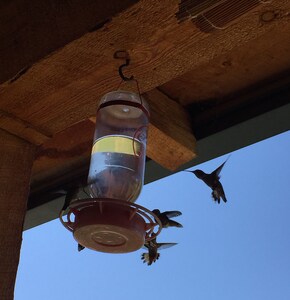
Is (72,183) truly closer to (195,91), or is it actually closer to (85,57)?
(195,91)

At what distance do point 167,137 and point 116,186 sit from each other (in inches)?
17.9

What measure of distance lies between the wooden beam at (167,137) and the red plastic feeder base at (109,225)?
0.60 meters

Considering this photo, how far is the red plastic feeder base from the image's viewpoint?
141 cm

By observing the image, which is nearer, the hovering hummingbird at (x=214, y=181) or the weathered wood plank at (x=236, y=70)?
the weathered wood plank at (x=236, y=70)

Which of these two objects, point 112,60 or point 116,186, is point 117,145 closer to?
point 116,186

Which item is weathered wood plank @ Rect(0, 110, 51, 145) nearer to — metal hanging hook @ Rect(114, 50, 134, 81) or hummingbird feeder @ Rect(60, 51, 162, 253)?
hummingbird feeder @ Rect(60, 51, 162, 253)

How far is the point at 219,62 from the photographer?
6.87ft

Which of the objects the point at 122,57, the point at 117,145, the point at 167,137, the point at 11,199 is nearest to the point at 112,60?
the point at 122,57

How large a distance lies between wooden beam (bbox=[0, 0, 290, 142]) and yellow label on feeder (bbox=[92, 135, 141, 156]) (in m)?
0.09

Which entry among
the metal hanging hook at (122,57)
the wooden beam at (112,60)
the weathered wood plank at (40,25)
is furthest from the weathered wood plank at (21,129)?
the metal hanging hook at (122,57)

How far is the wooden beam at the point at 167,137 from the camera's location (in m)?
2.06

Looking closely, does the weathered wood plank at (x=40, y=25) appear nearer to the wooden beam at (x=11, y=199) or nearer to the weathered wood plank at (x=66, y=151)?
the wooden beam at (x=11, y=199)

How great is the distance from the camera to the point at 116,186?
1653 millimetres

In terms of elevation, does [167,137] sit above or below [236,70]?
below
